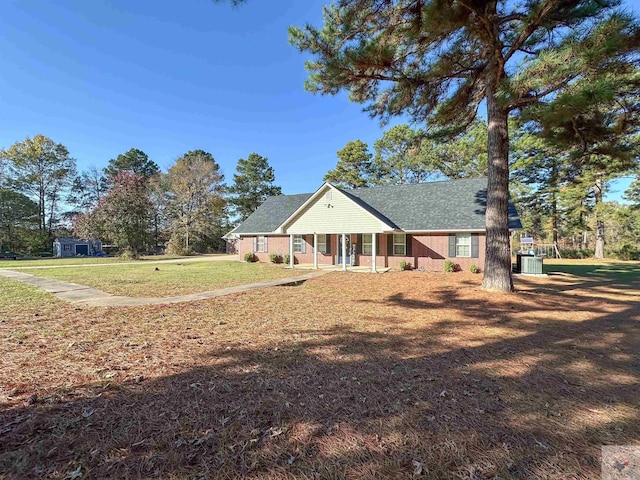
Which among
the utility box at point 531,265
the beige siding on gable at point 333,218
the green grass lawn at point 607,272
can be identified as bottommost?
the green grass lawn at point 607,272

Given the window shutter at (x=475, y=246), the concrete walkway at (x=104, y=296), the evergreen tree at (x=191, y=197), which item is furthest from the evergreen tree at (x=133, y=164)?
the window shutter at (x=475, y=246)

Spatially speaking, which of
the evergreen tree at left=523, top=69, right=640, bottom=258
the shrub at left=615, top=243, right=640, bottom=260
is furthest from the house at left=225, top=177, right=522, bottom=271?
the shrub at left=615, top=243, right=640, bottom=260

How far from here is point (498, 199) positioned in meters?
9.53

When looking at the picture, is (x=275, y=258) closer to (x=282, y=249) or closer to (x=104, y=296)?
(x=282, y=249)

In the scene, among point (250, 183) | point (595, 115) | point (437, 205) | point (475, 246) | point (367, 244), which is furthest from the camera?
point (250, 183)

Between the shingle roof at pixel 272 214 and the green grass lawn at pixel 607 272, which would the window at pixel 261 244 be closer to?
the shingle roof at pixel 272 214

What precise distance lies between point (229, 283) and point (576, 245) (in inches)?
1928

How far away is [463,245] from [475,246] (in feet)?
1.99

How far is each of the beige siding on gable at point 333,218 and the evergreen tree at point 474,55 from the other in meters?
6.84

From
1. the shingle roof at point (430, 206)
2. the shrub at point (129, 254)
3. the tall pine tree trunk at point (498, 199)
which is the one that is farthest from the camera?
the shrub at point (129, 254)

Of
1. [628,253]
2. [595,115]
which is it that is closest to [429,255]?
[595,115]

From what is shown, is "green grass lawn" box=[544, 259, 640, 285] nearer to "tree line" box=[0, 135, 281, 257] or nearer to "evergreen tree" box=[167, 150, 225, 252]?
"tree line" box=[0, 135, 281, 257]

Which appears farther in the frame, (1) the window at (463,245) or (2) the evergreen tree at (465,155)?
(2) the evergreen tree at (465,155)

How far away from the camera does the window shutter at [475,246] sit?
1608 centimetres
